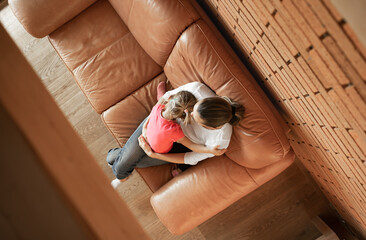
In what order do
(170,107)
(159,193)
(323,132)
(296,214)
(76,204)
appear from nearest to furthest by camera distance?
1. (76,204)
2. (323,132)
3. (170,107)
4. (159,193)
5. (296,214)

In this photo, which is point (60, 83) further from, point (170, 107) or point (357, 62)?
point (357, 62)

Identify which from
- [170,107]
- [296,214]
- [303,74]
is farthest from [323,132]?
[296,214]

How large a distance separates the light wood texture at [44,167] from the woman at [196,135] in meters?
1.06

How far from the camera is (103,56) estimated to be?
7.61ft

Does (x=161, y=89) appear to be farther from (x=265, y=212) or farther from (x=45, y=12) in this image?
(x=265, y=212)

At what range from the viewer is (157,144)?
1.89 metres

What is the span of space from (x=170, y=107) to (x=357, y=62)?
1107 mm

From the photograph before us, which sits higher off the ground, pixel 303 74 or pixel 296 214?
pixel 303 74

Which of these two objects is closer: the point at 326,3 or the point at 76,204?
the point at 76,204

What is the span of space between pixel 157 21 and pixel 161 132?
82 cm

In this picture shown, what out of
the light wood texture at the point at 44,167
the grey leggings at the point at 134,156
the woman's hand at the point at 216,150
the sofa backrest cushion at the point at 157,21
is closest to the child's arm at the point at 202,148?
the woman's hand at the point at 216,150

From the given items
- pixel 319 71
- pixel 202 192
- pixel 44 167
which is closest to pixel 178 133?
pixel 202 192

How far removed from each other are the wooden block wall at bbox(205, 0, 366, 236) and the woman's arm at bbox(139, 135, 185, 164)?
0.86 metres

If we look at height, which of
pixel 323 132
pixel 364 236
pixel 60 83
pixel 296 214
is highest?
pixel 60 83
